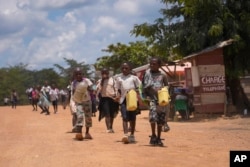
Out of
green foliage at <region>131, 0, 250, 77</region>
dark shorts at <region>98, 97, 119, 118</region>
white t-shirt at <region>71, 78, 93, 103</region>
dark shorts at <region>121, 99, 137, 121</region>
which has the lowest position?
dark shorts at <region>121, 99, 137, 121</region>

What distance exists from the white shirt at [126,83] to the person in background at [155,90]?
3.06 feet

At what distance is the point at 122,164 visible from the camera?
325 inches

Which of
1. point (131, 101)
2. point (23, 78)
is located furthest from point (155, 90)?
point (23, 78)

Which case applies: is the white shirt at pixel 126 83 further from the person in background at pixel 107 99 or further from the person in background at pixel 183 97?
the person in background at pixel 183 97

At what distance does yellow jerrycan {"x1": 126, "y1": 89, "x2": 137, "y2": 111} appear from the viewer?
10852 millimetres

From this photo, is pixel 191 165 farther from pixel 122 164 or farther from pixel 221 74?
pixel 221 74

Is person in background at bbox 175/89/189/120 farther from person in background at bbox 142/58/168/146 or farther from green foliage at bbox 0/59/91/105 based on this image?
green foliage at bbox 0/59/91/105

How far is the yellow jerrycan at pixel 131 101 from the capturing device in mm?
10852

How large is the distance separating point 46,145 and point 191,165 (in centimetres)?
396

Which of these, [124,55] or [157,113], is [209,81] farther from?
[124,55]

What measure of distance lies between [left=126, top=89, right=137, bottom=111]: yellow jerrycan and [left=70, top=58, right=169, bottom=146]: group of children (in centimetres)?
18

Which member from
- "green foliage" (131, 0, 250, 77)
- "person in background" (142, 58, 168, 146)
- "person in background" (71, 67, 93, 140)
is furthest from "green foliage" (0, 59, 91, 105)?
"person in background" (142, 58, 168, 146)

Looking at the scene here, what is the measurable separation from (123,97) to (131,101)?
64 centimetres

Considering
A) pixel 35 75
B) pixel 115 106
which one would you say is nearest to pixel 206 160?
pixel 115 106
